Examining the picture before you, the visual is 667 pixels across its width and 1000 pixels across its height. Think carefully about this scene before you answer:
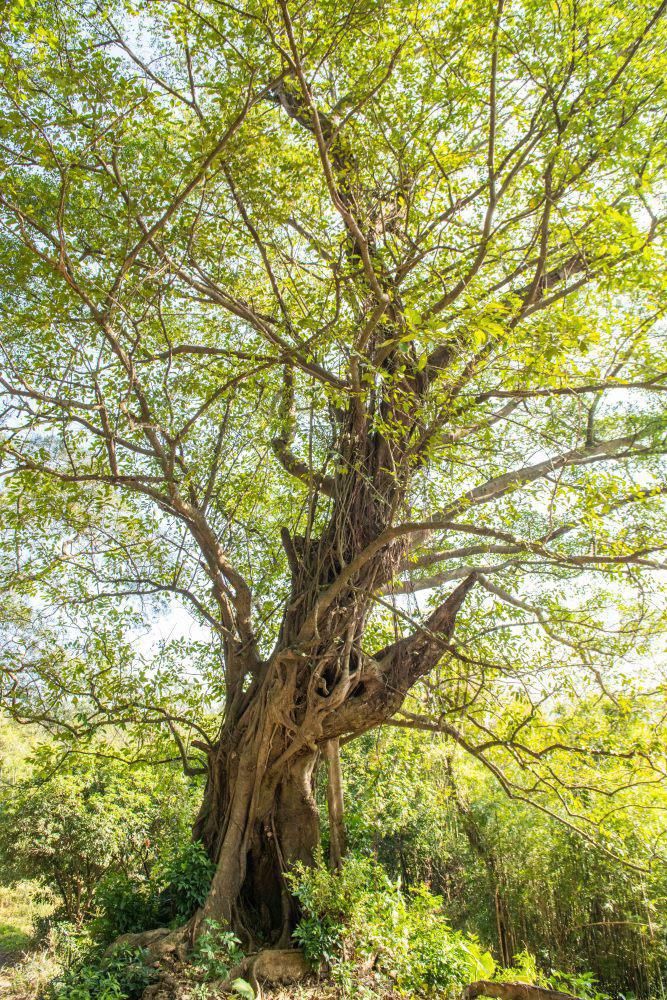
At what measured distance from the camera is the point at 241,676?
18.7 ft

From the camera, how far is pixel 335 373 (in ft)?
18.2

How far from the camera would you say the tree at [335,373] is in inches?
150

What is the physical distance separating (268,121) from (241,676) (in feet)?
15.6

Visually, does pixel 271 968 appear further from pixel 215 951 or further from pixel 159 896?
pixel 159 896

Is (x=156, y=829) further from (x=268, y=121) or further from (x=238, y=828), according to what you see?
(x=268, y=121)

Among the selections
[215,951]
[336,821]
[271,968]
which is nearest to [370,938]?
[271,968]

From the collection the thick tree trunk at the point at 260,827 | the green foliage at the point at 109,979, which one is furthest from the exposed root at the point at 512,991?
the green foliage at the point at 109,979

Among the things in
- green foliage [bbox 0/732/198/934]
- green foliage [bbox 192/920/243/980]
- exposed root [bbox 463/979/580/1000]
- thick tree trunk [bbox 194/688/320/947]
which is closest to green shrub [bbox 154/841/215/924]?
thick tree trunk [bbox 194/688/320/947]

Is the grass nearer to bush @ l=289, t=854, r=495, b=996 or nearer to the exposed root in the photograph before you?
bush @ l=289, t=854, r=495, b=996

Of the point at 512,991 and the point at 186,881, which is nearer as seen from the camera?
the point at 512,991

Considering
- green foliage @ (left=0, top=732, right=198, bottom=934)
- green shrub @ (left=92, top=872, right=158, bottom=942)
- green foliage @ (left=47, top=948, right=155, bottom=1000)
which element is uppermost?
green foliage @ (left=0, top=732, right=198, bottom=934)

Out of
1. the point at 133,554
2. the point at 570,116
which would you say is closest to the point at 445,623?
the point at 133,554

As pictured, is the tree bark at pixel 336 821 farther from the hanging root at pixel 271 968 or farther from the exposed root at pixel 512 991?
the exposed root at pixel 512 991

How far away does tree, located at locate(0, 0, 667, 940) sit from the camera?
12.5 feet
